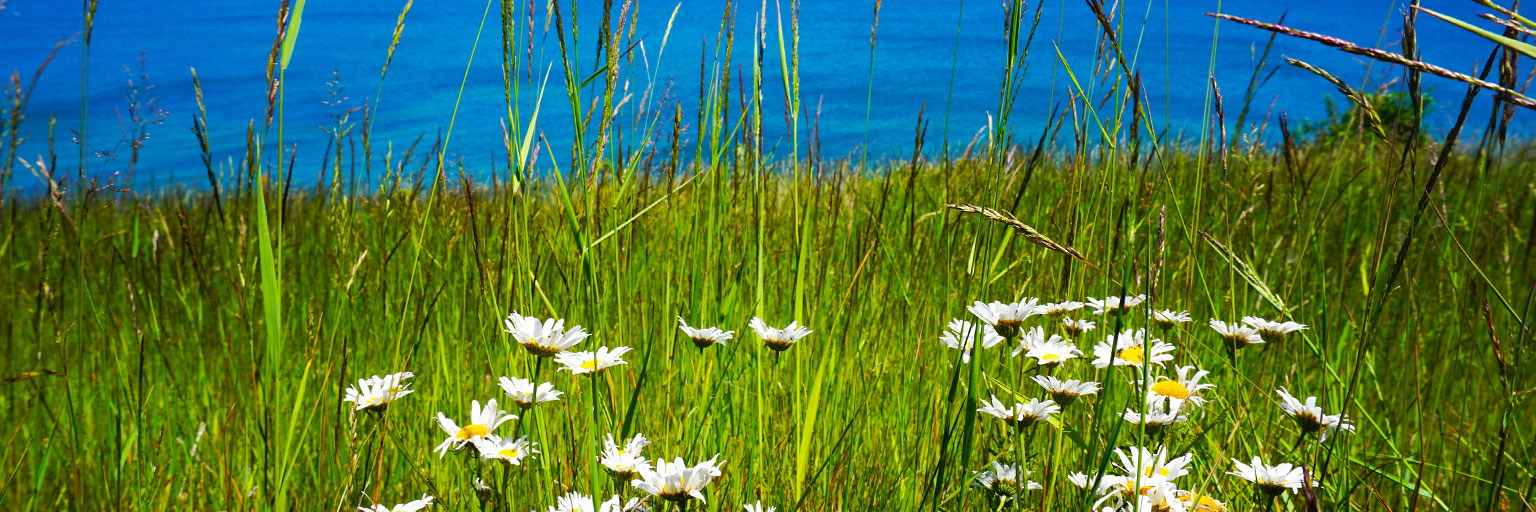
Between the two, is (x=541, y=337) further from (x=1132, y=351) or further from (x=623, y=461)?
(x=1132, y=351)

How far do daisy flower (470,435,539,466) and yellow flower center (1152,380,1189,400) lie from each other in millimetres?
801

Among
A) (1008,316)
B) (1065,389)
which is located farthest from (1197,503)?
(1008,316)

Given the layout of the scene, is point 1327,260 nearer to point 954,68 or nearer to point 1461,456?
point 1461,456

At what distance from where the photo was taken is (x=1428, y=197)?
0.81 m

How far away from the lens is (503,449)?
3.37 feet

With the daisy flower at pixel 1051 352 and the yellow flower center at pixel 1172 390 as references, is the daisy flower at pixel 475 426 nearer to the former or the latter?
the daisy flower at pixel 1051 352

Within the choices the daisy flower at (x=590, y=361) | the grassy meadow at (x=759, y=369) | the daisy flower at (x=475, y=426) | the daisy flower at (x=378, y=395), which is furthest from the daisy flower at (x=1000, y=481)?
the daisy flower at (x=378, y=395)

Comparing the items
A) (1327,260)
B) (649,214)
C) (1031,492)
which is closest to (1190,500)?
(1031,492)

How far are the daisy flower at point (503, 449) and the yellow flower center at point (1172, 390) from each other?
80cm

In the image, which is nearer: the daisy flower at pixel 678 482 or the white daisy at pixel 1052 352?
the daisy flower at pixel 678 482

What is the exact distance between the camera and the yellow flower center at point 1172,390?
1.03 metres

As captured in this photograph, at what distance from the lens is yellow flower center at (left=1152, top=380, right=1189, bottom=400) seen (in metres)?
1.03

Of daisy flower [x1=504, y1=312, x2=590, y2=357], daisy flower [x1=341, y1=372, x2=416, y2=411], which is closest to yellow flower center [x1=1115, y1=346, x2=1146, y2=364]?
daisy flower [x1=504, y1=312, x2=590, y2=357]

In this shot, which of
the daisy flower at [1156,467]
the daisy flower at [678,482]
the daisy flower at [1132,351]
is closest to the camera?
the daisy flower at [678,482]
